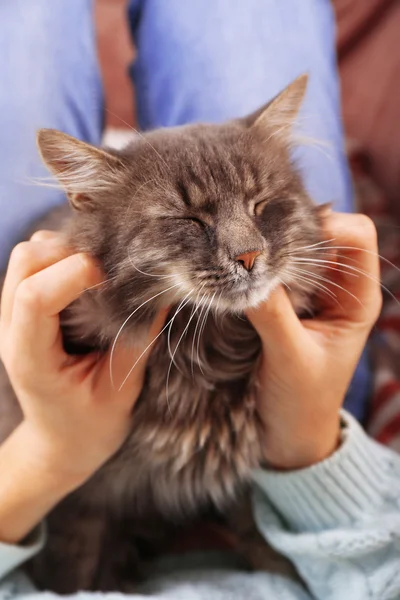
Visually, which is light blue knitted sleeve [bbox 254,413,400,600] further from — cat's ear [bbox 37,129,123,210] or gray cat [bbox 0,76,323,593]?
cat's ear [bbox 37,129,123,210]

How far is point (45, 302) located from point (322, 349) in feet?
1.56

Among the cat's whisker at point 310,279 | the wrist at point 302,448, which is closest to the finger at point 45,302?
the cat's whisker at point 310,279

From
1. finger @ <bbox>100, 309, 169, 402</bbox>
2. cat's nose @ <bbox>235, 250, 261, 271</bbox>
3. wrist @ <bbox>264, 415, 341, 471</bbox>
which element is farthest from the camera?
wrist @ <bbox>264, 415, 341, 471</bbox>

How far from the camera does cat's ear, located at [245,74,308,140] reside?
983mm

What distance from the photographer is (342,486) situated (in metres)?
1.05

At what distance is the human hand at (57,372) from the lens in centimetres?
84

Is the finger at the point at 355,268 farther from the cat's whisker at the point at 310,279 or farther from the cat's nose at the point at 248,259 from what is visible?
the cat's nose at the point at 248,259

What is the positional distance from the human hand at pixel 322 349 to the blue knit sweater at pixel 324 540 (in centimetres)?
7

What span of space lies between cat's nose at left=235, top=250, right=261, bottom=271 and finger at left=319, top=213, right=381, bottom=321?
189 mm

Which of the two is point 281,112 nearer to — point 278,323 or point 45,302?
point 278,323

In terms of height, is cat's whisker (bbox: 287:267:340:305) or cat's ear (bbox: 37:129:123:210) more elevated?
cat's ear (bbox: 37:129:123:210)

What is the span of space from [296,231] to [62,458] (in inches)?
22.6

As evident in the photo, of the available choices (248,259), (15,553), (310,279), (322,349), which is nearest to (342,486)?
(322,349)

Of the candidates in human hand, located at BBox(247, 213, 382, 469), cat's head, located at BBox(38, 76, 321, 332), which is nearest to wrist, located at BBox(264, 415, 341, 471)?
human hand, located at BBox(247, 213, 382, 469)
